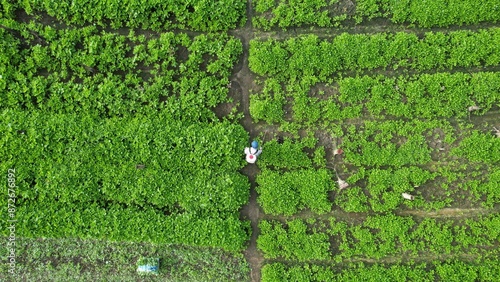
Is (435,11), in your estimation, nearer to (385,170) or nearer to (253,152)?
(385,170)

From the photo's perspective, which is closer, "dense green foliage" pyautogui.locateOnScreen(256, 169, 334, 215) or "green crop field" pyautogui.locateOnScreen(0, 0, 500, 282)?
"green crop field" pyautogui.locateOnScreen(0, 0, 500, 282)

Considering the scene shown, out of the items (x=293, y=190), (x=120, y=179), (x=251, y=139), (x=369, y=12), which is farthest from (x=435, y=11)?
(x=120, y=179)

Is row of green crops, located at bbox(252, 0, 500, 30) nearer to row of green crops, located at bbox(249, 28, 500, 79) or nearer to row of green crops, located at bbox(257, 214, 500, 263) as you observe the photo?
row of green crops, located at bbox(249, 28, 500, 79)

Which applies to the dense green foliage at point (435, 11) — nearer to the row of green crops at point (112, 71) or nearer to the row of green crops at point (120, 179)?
the row of green crops at point (112, 71)

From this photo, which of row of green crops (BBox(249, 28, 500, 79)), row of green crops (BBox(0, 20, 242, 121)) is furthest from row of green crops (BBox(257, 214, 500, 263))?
row of green crops (BBox(249, 28, 500, 79))

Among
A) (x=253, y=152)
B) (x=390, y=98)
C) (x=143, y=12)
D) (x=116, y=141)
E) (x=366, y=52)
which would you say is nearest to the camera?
(x=253, y=152)

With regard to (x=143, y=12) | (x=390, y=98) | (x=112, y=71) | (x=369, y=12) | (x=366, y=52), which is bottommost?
(x=112, y=71)
